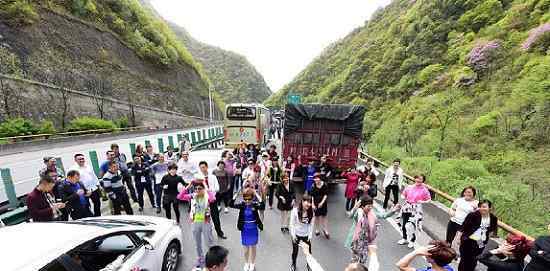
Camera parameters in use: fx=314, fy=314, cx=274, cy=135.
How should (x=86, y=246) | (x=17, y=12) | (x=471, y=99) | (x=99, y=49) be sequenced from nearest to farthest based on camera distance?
(x=86, y=246)
(x=471, y=99)
(x=17, y=12)
(x=99, y=49)

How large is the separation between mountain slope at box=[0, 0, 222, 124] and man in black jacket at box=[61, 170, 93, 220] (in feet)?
85.4

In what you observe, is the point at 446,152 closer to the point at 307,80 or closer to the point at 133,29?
the point at 133,29

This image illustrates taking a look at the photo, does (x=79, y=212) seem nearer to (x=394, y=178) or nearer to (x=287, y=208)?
(x=287, y=208)

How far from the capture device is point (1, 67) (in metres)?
23.7

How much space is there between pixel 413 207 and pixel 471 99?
54.1 feet

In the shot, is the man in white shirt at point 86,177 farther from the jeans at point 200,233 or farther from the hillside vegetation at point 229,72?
the hillside vegetation at point 229,72

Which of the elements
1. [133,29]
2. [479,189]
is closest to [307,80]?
[133,29]

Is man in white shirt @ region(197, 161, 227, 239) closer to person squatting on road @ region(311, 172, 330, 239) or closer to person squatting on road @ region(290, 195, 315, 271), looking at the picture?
person squatting on road @ region(290, 195, 315, 271)

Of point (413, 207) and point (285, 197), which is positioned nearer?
point (413, 207)

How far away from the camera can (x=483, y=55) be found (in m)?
21.6

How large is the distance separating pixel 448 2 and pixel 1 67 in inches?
1547

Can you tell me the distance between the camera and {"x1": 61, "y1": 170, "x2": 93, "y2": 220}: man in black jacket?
5.95 meters

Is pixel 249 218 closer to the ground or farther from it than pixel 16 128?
closer to the ground

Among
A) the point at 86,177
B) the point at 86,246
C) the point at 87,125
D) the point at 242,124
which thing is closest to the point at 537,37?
the point at 242,124
